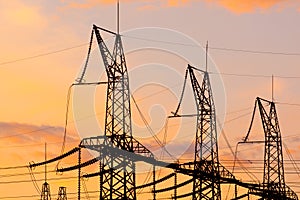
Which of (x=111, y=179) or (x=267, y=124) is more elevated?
(x=267, y=124)

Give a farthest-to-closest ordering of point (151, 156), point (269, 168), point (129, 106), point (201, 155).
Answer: point (269, 168) < point (201, 155) < point (151, 156) < point (129, 106)

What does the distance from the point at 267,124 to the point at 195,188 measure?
48.7 feet

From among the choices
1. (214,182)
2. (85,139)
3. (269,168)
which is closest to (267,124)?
(269,168)

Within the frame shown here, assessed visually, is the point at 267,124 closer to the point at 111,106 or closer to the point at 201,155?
the point at 201,155

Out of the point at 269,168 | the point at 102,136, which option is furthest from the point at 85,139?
the point at 269,168

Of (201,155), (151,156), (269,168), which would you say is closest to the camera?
(151,156)

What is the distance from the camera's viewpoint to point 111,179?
249 ft

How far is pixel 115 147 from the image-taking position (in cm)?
7638

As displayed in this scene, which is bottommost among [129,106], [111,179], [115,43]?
[111,179]

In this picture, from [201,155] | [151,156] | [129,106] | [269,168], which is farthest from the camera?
[269,168]

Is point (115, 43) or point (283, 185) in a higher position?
point (115, 43)

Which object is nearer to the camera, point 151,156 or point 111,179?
point 111,179

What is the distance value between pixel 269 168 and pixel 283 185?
2274 millimetres

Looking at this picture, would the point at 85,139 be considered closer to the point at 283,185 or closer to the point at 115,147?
the point at 115,147
